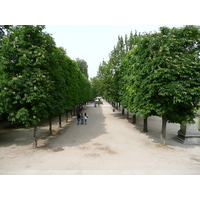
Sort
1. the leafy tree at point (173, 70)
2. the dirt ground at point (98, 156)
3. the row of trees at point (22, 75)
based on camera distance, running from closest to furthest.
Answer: the dirt ground at point (98, 156)
the row of trees at point (22, 75)
the leafy tree at point (173, 70)

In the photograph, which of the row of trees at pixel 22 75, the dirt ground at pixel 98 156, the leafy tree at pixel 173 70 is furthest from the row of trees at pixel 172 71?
the row of trees at pixel 22 75

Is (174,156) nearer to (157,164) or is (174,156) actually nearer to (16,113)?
(157,164)

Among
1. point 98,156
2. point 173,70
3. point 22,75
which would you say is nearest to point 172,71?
point 173,70

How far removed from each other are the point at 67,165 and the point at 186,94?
8.99 metres

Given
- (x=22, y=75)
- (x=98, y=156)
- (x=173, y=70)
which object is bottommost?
(x=98, y=156)

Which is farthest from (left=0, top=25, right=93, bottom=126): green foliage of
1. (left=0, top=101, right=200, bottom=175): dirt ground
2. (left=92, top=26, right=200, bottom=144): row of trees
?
(left=92, top=26, right=200, bottom=144): row of trees

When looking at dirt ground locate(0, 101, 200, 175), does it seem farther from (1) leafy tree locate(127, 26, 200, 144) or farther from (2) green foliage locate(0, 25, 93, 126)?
(1) leafy tree locate(127, 26, 200, 144)

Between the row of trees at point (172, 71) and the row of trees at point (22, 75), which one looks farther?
the row of trees at point (172, 71)

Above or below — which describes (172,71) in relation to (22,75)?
above

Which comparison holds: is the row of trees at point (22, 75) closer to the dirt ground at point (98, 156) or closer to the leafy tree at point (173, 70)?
the dirt ground at point (98, 156)

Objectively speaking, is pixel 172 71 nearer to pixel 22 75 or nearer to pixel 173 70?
pixel 173 70

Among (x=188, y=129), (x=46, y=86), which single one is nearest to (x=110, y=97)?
(x=188, y=129)

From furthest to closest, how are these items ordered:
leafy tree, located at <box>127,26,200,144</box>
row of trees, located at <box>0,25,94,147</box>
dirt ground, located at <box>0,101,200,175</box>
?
leafy tree, located at <box>127,26,200,144</box> → row of trees, located at <box>0,25,94,147</box> → dirt ground, located at <box>0,101,200,175</box>

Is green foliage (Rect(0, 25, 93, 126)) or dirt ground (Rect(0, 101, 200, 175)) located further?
green foliage (Rect(0, 25, 93, 126))
